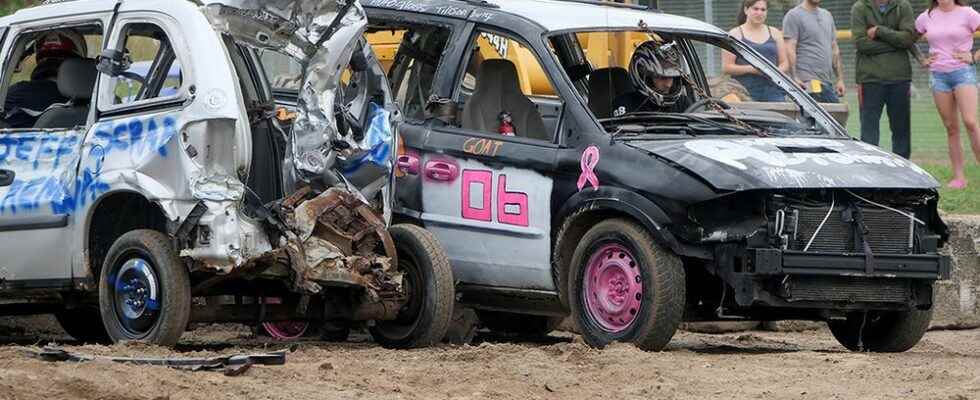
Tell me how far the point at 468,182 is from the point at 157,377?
332 centimetres

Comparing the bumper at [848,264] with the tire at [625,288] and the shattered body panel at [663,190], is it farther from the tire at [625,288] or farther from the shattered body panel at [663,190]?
the tire at [625,288]

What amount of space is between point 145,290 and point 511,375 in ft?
6.98

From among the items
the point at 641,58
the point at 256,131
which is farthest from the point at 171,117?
the point at 641,58

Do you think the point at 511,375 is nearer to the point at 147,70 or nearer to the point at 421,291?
the point at 421,291

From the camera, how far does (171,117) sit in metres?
10.1

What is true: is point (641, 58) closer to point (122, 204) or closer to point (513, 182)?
point (513, 182)

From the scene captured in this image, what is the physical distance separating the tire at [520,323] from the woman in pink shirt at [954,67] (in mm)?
5747

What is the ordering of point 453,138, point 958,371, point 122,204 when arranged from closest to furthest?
point 958,371, point 122,204, point 453,138

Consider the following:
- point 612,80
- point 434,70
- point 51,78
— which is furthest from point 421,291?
point 51,78

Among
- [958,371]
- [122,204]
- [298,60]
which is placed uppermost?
[298,60]

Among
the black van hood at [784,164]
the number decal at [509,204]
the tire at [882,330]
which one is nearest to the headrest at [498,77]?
the number decal at [509,204]

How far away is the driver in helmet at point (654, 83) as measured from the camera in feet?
38.1

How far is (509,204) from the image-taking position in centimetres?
1110

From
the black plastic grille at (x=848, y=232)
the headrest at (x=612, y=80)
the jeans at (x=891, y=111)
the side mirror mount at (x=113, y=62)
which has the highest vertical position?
the side mirror mount at (x=113, y=62)
